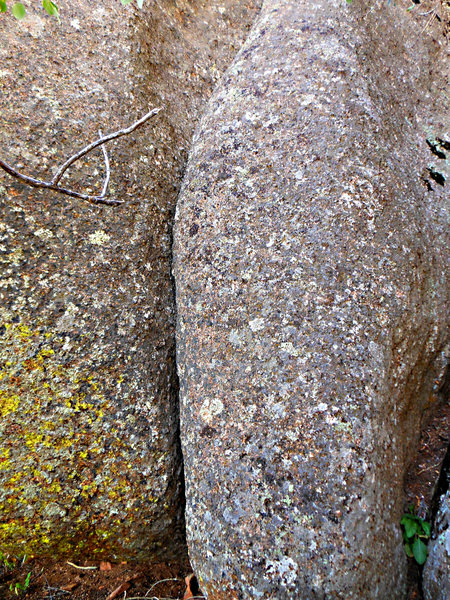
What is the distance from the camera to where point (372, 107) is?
2.21m

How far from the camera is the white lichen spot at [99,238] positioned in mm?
2061

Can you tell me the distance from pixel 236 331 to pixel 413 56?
7.92 ft

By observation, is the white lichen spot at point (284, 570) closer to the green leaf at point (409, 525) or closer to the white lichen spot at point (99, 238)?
the green leaf at point (409, 525)

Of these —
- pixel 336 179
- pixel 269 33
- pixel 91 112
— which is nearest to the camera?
pixel 336 179

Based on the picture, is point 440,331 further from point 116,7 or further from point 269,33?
point 116,7

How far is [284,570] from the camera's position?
1474 mm

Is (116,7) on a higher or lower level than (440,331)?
higher

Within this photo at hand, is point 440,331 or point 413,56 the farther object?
point 413,56

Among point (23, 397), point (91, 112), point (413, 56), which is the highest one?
point (413, 56)

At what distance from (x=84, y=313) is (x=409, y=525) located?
175cm

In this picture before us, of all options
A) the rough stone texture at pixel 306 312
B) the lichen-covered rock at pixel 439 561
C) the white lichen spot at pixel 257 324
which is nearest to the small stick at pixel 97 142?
the rough stone texture at pixel 306 312

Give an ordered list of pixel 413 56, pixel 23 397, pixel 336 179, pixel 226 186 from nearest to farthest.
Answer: pixel 23 397 → pixel 336 179 → pixel 226 186 → pixel 413 56

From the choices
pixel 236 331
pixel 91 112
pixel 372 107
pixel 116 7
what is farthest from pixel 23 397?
pixel 116 7

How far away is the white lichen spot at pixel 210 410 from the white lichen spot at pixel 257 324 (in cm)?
36
